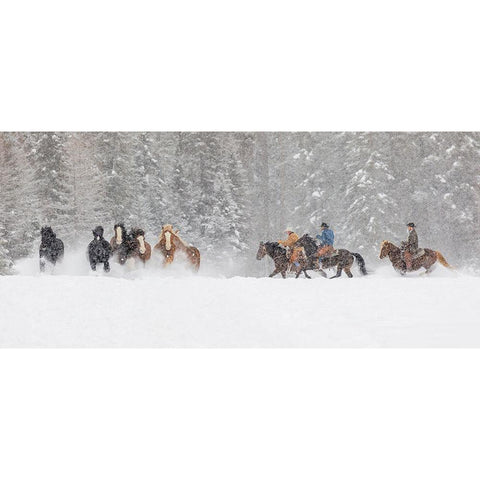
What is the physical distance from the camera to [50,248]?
1079cm

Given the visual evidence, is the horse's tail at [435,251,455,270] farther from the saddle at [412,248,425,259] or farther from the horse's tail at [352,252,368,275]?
the horse's tail at [352,252,368,275]

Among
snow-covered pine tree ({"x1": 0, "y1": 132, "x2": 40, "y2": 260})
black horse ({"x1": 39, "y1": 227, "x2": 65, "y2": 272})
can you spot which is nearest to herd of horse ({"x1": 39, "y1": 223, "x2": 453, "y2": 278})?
black horse ({"x1": 39, "y1": 227, "x2": 65, "y2": 272})

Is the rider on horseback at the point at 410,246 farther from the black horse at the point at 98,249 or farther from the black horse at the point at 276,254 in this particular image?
the black horse at the point at 98,249

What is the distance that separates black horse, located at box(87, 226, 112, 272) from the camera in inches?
430

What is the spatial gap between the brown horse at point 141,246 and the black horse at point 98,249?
1.19 feet

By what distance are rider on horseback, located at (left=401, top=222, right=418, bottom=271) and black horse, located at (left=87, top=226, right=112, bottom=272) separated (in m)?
4.10

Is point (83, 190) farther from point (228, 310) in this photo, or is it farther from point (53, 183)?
point (228, 310)

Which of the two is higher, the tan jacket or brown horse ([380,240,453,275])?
the tan jacket

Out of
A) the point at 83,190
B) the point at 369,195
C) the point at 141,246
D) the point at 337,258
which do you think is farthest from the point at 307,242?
Result: the point at 83,190

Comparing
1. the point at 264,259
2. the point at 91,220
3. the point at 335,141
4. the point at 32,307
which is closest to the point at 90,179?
the point at 91,220

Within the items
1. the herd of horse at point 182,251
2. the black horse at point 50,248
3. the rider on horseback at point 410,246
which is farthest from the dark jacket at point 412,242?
the black horse at point 50,248

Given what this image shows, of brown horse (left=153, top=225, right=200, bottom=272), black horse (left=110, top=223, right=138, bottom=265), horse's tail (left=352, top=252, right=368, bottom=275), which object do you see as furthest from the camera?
horse's tail (left=352, top=252, right=368, bottom=275)

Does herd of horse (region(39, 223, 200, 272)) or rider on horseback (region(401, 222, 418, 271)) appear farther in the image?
rider on horseback (region(401, 222, 418, 271))

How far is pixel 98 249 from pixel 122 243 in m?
0.34
